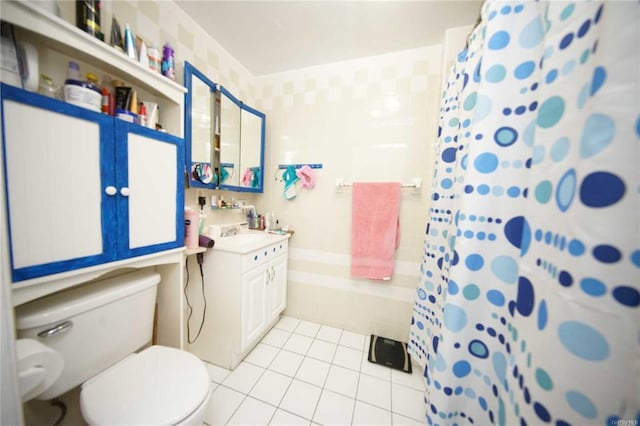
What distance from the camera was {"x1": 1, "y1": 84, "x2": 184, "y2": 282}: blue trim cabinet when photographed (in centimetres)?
56

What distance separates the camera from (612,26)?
322 mm

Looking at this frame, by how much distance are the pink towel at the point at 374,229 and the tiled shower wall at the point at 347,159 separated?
9cm

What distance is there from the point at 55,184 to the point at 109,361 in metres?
0.78

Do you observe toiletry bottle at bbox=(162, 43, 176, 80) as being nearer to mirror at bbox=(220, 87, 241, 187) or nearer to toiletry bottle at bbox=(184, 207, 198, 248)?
mirror at bbox=(220, 87, 241, 187)

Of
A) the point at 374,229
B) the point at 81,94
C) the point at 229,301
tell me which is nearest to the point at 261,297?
the point at 229,301

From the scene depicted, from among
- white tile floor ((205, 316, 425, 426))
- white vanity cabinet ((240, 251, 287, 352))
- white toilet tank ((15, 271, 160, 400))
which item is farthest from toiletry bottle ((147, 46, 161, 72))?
white tile floor ((205, 316, 425, 426))

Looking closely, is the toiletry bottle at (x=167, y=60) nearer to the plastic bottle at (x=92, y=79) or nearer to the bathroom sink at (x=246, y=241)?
the plastic bottle at (x=92, y=79)

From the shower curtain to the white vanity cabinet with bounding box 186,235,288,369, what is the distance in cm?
111

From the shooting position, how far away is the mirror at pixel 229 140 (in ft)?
5.06

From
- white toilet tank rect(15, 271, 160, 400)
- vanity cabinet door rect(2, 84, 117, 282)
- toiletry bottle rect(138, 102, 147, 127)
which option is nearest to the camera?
vanity cabinet door rect(2, 84, 117, 282)

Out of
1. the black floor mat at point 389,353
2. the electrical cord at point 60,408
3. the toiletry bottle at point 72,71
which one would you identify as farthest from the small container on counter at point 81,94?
the black floor mat at point 389,353

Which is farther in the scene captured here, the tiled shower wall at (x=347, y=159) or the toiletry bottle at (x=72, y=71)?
the tiled shower wall at (x=347, y=159)

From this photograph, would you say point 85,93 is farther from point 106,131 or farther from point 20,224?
point 20,224

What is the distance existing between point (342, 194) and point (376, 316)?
1146mm
